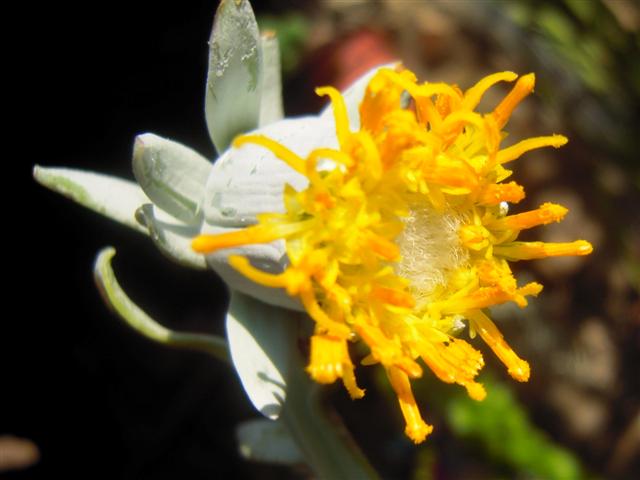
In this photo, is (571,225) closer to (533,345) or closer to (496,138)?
(533,345)

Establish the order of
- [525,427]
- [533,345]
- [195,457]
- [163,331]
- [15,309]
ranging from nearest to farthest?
[163,331]
[15,309]
[195,457]
[525,427]
[533,345]

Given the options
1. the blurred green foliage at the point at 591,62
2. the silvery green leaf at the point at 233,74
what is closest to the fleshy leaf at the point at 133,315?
the silvery green leaf at the point at 233,74

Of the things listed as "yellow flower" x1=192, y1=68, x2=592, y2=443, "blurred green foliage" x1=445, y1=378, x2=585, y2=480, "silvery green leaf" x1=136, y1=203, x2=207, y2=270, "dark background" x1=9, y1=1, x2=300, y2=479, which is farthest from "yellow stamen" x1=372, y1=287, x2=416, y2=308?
"blurred green foliage" x1=445, y1=378, x2=585, y2=480

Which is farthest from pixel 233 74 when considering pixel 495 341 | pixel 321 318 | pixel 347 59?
pixel 347 59

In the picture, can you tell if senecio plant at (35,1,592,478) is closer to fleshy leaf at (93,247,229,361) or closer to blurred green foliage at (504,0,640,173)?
fleshy leaf at (93,247,229,361)

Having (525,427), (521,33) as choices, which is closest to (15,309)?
(525,427)

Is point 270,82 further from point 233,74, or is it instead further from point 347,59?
point 347,59
